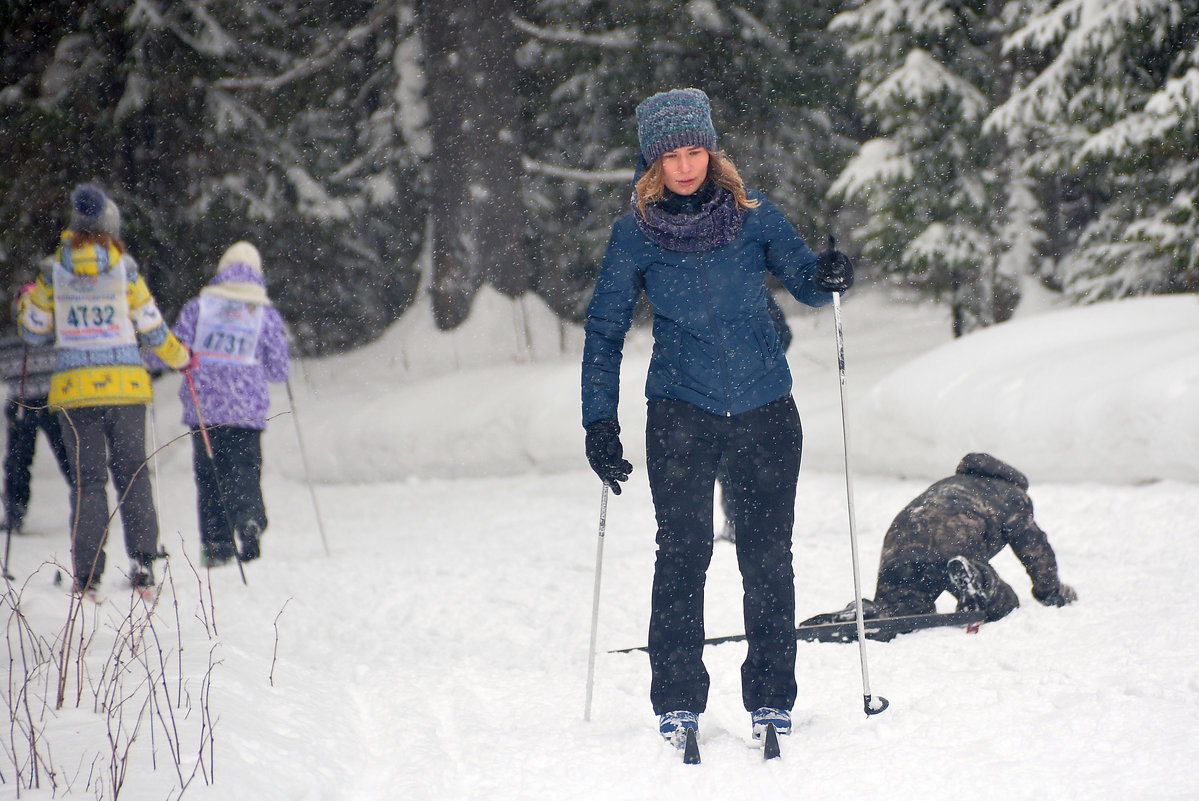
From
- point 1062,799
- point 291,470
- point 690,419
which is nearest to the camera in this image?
point 1062,799

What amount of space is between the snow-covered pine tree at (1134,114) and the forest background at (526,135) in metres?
0.04

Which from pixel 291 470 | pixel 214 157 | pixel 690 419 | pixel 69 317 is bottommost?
pixel 291 470

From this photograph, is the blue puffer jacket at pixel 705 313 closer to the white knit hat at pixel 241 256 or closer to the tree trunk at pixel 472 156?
the white knit hat at pixel 241 256

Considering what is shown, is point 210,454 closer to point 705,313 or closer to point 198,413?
point 198,413

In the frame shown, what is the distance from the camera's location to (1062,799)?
2.76 meters

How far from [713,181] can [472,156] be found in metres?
11.5

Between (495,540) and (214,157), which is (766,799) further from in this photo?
(214,157)

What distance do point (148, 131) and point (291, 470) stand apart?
18.7 ft

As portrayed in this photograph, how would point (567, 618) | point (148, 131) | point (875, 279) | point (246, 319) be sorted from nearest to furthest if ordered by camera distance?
point (567, 618), point (246, 319), point (148, 131), point (875, 279)

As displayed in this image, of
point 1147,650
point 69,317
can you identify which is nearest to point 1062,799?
point 1147,650

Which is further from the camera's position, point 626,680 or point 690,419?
point 626,680

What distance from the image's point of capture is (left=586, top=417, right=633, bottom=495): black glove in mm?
3373

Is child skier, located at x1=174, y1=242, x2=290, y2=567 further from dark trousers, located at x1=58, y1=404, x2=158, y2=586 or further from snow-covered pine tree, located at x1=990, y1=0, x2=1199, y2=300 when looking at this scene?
snow-covered pine tree, located at x1=990, y1=0, x2=1199, y2=300

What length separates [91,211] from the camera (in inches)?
218
